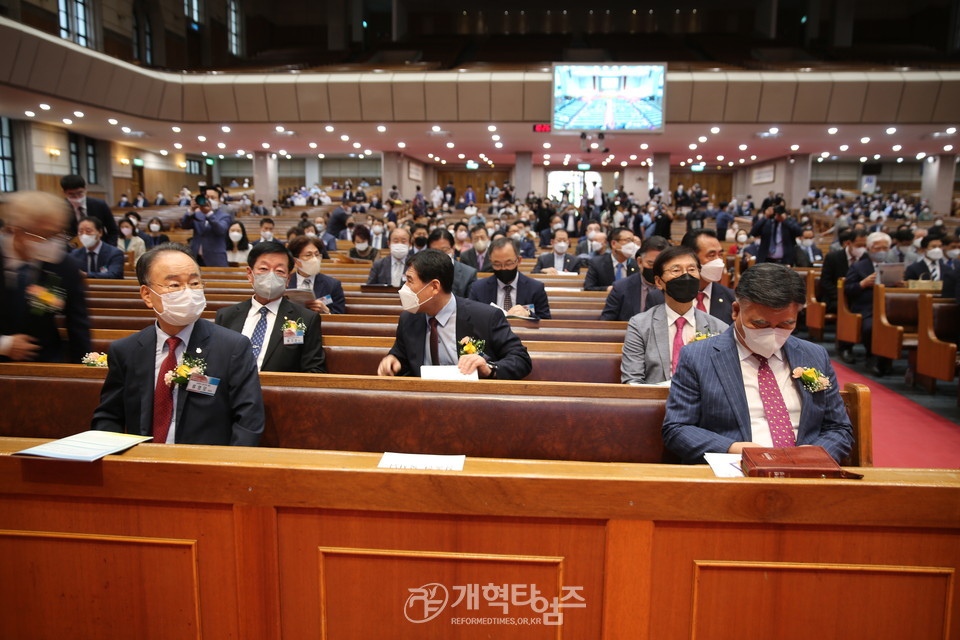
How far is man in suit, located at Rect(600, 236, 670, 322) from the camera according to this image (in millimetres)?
→ 4461

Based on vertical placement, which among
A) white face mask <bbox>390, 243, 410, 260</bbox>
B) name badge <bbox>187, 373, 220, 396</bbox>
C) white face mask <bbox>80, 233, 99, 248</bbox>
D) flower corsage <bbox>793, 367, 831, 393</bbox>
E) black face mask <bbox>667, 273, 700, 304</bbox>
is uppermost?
white face mask <bbox>80, 233, 99, 248</bbox>

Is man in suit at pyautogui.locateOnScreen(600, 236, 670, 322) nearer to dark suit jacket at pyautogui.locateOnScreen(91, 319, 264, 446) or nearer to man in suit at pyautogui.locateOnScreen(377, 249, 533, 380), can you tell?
man in suit at pyautogui.locateOnScreen(377, 249, 533, 380)

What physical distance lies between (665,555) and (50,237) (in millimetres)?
3058

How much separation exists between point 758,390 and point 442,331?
5.12 feet

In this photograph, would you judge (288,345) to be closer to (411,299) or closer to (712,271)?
(411,299)

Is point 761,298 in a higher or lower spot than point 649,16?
lower

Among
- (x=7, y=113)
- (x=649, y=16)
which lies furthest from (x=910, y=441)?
(x=649, y=16)

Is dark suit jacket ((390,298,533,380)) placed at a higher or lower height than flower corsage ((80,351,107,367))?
higher

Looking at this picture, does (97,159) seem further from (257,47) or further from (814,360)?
(814,360)

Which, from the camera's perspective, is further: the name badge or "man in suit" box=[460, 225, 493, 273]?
"man in suit" box=[460, 225, 493, 273]

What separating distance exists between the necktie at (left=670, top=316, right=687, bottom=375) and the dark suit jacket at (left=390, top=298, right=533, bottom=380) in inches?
28.7

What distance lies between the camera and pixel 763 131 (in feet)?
63.0

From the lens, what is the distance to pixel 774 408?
217 centimetres

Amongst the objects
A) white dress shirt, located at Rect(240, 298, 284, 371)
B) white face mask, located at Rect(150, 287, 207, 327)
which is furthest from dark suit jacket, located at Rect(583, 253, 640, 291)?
white face mask, located at Rect(150, 287, 207, 327)
